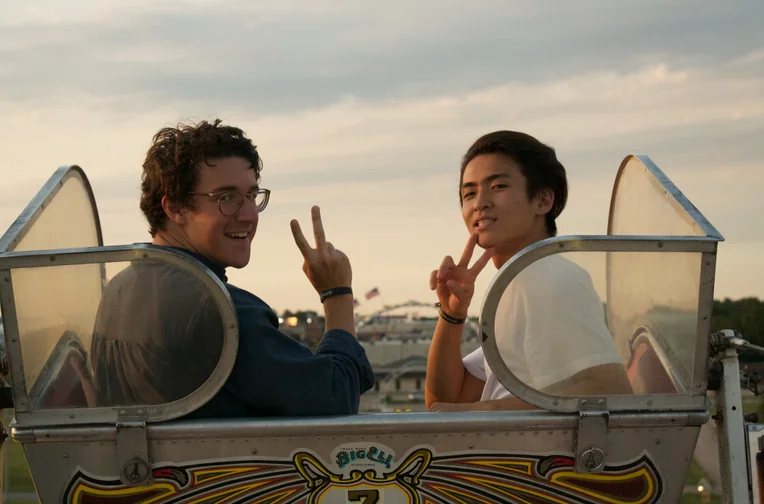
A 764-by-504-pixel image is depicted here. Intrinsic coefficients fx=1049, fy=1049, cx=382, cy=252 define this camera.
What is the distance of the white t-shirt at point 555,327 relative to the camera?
3.48 meters

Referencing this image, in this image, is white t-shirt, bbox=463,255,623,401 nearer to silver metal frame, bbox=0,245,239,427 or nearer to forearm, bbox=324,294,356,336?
forearm, bbox=324,294,356,336

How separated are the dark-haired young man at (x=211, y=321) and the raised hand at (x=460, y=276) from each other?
52cm

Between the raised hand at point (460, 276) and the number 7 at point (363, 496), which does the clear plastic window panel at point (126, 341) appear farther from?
the raised hand at point (460, 276)

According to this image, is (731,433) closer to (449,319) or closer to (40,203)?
(449,319)

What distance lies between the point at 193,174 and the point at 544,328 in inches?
54.4

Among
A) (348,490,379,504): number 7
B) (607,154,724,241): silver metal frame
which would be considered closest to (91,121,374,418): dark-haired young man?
(348,490,379,504): number 7

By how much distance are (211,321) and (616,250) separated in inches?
52.9

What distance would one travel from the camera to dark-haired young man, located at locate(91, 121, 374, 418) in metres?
3.47

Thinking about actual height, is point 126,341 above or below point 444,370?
above

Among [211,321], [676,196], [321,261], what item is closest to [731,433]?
Answer: [676,196]

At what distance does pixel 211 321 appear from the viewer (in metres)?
3.45

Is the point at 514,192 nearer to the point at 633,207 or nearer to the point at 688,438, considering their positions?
the point at 633,207

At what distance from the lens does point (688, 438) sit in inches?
136

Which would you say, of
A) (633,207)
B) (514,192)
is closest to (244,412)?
(514,192)
